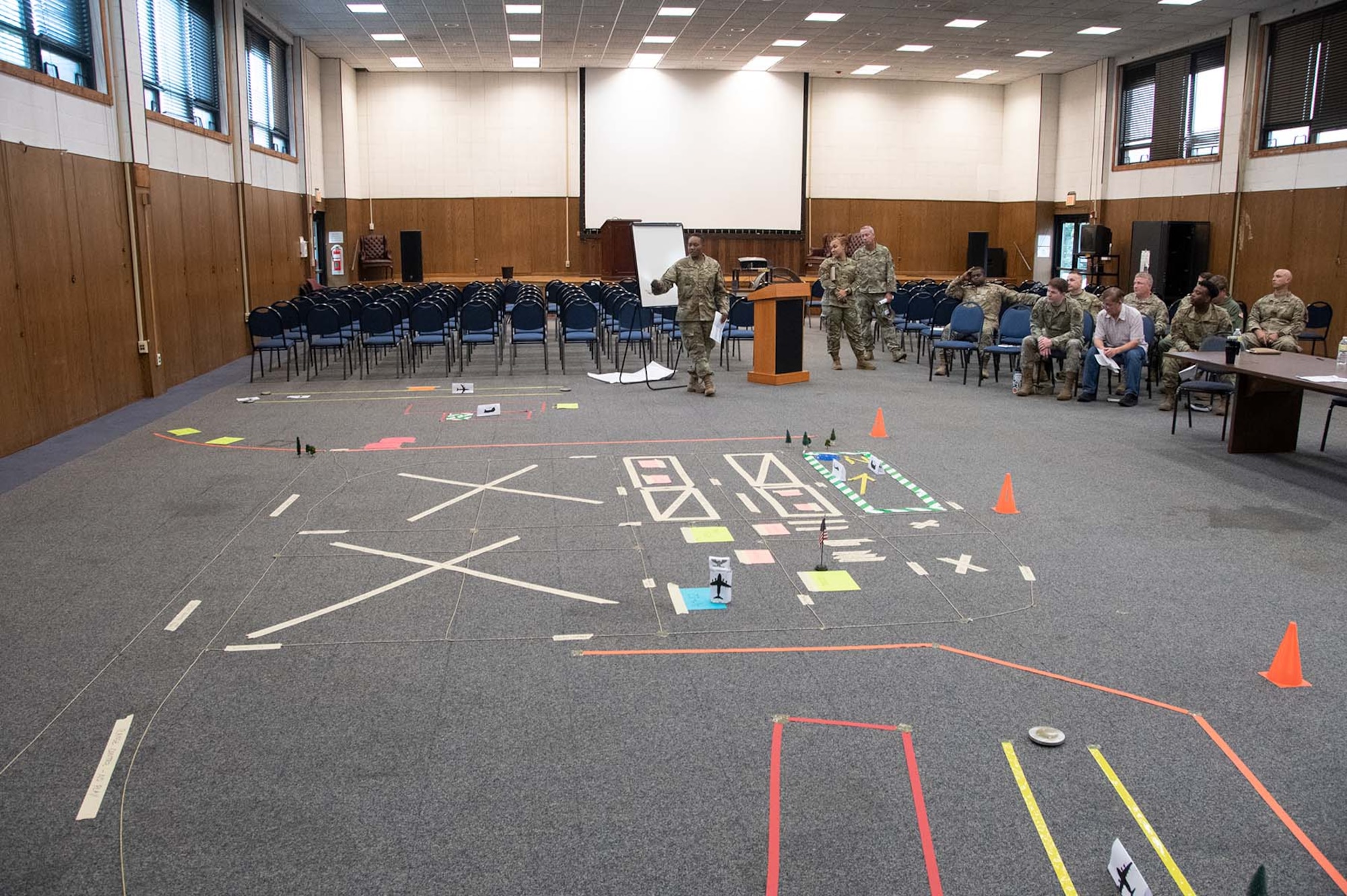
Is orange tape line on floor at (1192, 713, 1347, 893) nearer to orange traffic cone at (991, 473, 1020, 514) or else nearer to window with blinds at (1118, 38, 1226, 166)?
orange traffic cone at (991, 473, 1020, 514)

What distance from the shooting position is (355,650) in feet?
14.3

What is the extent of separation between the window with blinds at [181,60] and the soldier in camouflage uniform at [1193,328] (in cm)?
1157

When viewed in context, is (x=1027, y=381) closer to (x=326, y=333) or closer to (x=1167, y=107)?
(x=326, y=333)

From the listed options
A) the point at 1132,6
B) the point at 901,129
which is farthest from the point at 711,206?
the point at 1132,6

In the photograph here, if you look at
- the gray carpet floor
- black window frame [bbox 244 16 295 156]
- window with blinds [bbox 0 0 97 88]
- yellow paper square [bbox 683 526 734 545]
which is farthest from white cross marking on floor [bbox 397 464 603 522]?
black window frame [bbox 244 16 295 156]

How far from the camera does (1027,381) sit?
11328 mm

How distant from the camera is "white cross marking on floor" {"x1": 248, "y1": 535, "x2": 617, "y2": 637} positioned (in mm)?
4703

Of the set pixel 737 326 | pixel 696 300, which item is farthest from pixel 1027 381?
pixel 737 326

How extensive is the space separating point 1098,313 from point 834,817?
9323mm

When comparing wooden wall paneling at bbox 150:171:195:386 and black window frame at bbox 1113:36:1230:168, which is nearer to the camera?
wooden wall paneling at bbox 150:171:195:386

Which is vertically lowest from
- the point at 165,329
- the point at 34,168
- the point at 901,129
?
the point at 165,329

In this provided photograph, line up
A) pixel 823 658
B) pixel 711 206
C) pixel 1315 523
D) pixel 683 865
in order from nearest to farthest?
pixel 683 865, pixel 823 658, pixel 1315 523, pixel 711 206

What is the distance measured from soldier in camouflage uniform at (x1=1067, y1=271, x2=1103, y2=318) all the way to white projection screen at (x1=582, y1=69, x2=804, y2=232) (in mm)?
13569

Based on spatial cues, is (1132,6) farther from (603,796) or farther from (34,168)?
(603,796)
